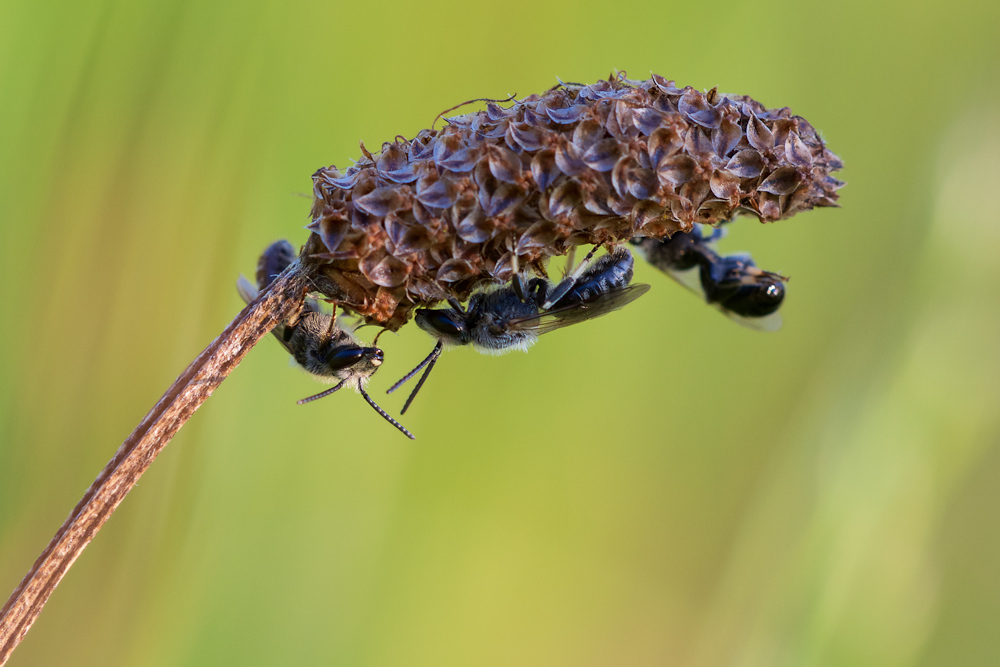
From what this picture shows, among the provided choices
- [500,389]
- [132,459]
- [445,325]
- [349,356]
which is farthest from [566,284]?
[132,459]

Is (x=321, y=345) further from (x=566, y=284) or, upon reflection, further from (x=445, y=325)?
(x=566, y=284)

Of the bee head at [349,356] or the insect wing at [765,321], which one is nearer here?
the bee head at [349,356]

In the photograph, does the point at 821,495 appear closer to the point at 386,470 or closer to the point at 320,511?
the point at 386,470

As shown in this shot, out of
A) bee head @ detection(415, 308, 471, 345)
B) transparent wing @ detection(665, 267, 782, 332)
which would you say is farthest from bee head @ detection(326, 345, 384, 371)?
transparent wing @ detection(665, 267, 782, 332)

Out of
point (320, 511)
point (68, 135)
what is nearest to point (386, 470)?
point (320, 511)

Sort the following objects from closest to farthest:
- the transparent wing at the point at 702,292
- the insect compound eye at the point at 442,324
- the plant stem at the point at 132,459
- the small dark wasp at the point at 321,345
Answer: the plant stem at the point at 132,459, the small dark wasp at the point at 321,345, the insect compound eye at the point at 442,324, the transparent wing at the point at 702,292

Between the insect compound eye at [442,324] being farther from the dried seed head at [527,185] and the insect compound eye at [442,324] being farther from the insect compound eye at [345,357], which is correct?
the dried seed head at [527,185]

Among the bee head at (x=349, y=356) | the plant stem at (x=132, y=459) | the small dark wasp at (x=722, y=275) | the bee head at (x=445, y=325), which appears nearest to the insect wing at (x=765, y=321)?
the small dark wasp at (x=722, y=275)

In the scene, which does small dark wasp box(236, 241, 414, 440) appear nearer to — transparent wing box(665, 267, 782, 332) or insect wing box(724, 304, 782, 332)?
transparent wing box(665, 267, 782, 332)

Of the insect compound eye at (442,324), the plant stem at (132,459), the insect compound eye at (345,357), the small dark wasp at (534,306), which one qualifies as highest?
the small dark wasp at (534,306)
